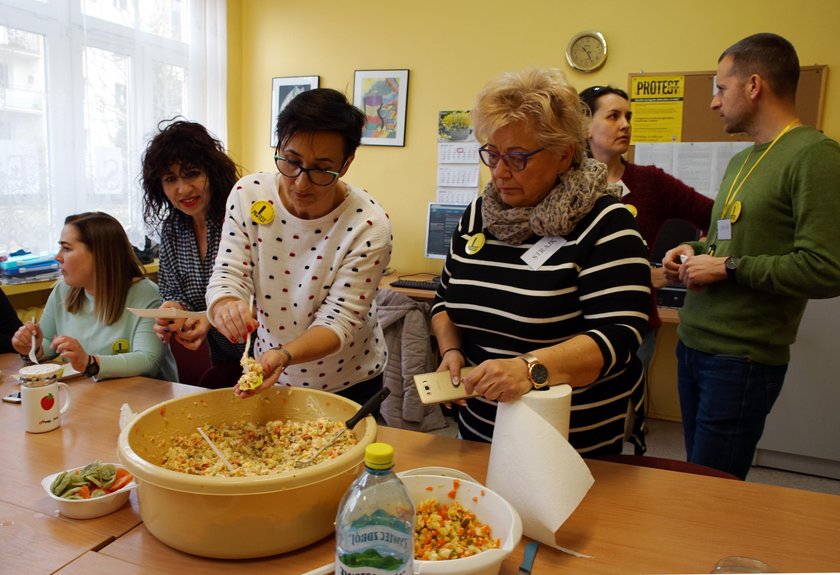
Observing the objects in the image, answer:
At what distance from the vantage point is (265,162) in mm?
4723

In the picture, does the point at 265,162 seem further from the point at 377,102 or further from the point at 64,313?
the point at 64,313

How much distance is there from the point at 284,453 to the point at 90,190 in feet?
9.66

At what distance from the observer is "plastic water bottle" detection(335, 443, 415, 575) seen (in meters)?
0.76

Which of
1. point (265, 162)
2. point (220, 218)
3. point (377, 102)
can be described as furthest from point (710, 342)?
point (265, 162)

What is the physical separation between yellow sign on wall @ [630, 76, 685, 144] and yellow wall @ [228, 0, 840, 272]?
81mm

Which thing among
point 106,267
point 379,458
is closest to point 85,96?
A: point 106,267

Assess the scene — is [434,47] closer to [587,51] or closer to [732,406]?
[587,51]

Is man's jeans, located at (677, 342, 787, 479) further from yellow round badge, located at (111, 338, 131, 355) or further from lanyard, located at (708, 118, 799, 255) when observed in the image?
yellow round badge, located at (111, 338, 131, 355)

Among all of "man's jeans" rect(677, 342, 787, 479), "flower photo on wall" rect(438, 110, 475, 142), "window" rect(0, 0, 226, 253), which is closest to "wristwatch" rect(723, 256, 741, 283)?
"man's jeans" rect(677, 342, 787, 479)

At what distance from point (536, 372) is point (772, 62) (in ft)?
4.70

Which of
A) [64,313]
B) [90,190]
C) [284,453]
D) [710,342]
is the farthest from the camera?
[90,190]

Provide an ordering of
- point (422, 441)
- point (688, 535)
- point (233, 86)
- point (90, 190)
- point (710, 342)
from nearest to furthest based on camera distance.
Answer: point (688, 535) < point (422, 441) < point (710, 342) < point (90, 190) < point (233, 86)

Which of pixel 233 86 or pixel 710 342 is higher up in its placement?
pixel 233 86

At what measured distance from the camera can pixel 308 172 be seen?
1.53 metres
